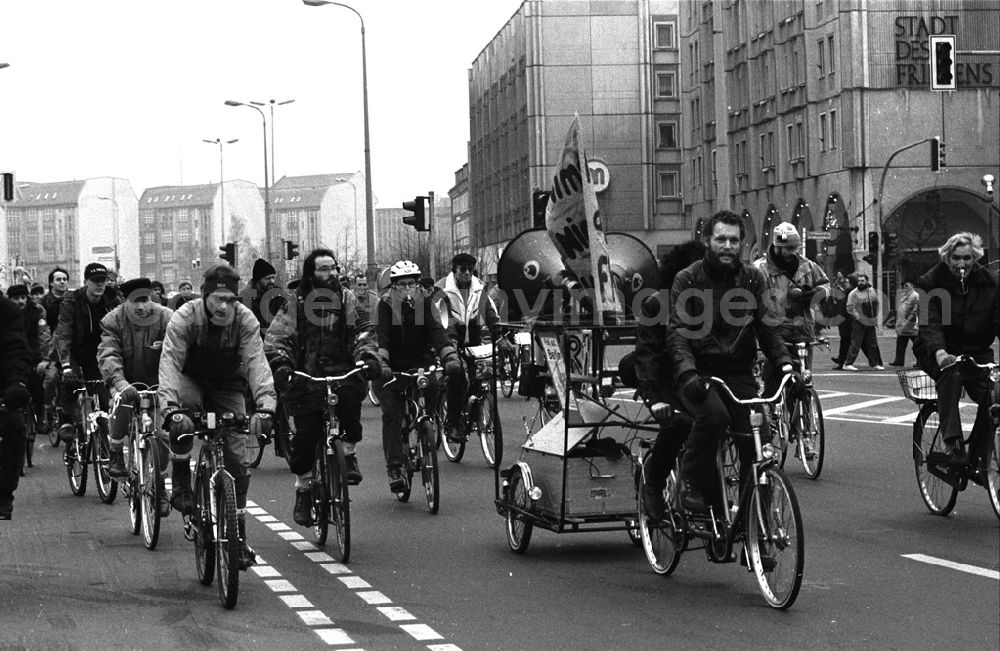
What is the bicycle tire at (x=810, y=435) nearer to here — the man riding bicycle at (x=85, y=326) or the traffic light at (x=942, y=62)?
the man riding bicycle at (x=85, y=326)

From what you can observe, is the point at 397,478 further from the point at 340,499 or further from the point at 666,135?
the point at 666,135

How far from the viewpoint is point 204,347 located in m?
9.65

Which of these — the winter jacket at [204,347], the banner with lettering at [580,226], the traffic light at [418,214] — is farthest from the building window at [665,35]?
the winter jacket at [204,347]

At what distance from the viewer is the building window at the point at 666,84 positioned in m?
84.1

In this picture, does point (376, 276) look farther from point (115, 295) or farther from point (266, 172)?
point (266, 172)

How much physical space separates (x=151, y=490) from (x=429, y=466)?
2314 mm

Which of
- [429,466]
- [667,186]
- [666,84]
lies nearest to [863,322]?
[429,466]

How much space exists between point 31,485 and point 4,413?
21.4ft

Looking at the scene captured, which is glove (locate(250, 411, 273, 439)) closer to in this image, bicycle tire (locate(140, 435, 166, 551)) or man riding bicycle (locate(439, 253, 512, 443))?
bicycle tire (locate(140, 435, 166, 551))

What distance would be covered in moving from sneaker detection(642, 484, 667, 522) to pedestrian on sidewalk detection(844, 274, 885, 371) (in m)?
22.7

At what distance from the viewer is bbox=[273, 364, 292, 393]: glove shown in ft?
34.5

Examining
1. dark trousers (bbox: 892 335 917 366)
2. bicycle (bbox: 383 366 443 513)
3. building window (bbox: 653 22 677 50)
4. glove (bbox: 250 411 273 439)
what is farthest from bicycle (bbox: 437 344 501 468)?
building window (bbox: 653 22 677 50)

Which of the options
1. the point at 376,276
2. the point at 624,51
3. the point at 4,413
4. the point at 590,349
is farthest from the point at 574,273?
the point at 624,51

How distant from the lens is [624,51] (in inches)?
3287
